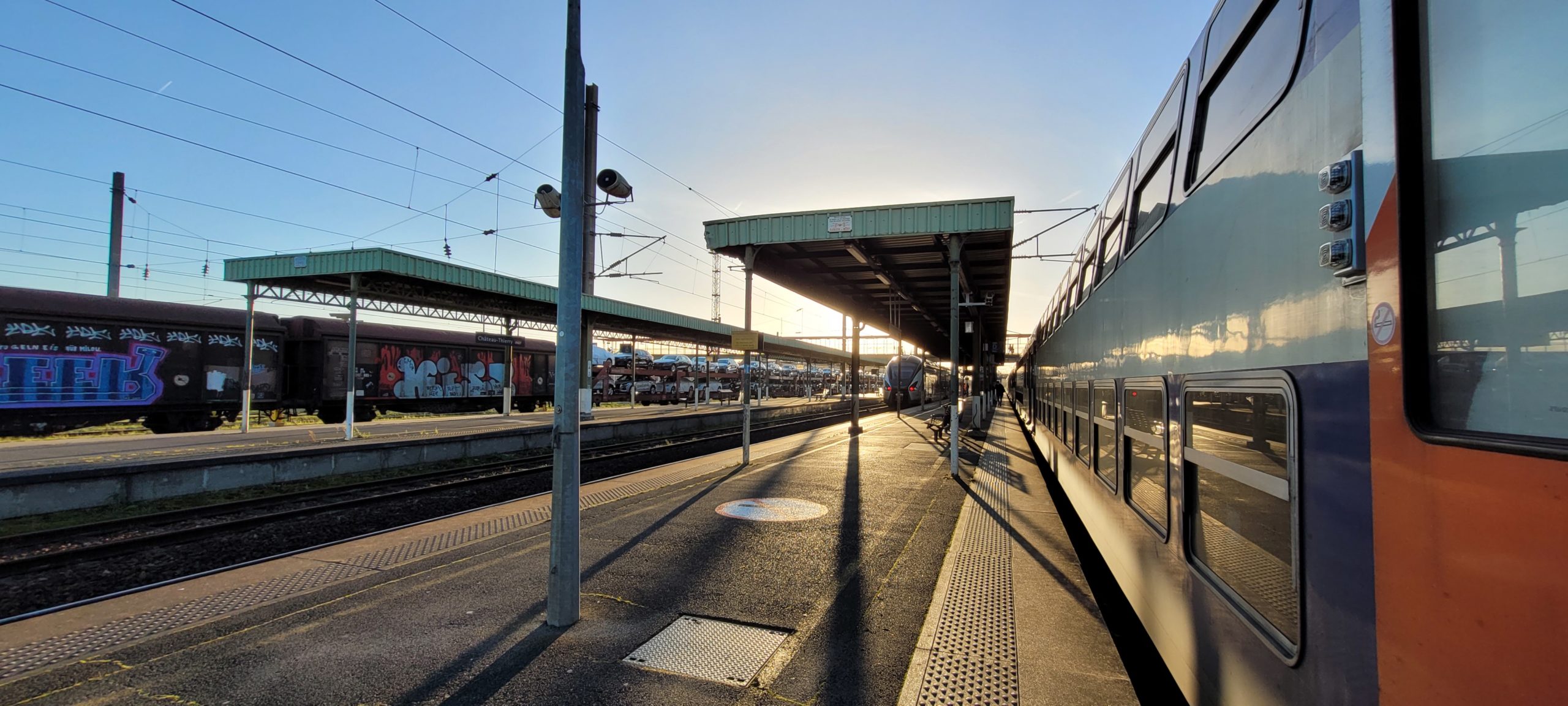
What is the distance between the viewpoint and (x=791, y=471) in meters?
11.7

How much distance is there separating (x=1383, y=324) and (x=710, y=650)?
373 centimetres

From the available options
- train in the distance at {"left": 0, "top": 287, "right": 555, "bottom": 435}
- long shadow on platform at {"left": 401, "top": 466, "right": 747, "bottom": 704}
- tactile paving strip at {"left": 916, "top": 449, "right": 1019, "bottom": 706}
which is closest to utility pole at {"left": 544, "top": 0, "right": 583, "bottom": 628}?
long shadow on platform at {"left": 401, "top": 466, "right": 747, "bottom": 704}

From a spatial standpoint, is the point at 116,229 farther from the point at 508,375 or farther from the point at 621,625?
the point at 621,625

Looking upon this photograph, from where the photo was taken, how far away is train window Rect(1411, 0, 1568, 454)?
113 cm

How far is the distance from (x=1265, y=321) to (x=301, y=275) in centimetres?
1938

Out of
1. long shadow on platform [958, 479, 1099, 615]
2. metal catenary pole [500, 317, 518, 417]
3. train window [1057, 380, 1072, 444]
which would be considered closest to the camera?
long shadow on platform [958, 479, 1099, 615]

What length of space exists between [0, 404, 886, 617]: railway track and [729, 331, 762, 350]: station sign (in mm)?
3386

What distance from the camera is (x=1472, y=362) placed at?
1.29 metres

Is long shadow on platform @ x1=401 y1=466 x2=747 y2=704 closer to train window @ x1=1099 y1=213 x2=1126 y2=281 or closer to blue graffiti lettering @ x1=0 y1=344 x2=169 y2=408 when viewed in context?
train window @ x1=1099 y1=213 x2=1126 y2=281

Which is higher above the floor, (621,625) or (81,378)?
Answer: (81,378)

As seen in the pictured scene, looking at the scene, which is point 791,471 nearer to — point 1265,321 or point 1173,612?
point 1173,612

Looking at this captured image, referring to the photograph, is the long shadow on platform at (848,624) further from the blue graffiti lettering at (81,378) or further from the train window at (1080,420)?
the blue graffiti lettering at (81,378)

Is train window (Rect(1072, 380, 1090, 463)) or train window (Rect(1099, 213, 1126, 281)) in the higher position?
train window (Rect(1099, 213, 1126, 281))

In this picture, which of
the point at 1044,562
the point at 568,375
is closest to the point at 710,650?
the point at 568,375
